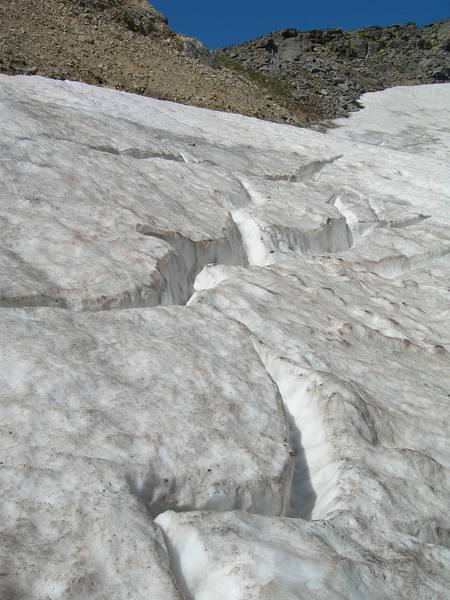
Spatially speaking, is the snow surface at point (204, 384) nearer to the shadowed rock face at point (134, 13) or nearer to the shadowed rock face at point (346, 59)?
the shadowed rock face at point (134, 13)

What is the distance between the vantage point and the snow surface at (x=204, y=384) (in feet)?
8.05

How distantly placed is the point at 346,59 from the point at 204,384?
144 ft

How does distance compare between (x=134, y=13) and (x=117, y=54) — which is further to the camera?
(x=134, y=13)

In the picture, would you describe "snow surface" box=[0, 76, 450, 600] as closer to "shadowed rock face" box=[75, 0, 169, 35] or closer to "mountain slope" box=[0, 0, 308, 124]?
"mountain slope" box=[0, 0, 308, 124]

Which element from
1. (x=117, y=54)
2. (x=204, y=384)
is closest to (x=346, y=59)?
(x=117, y=54)

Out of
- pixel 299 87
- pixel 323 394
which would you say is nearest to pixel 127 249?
pixel 323 394

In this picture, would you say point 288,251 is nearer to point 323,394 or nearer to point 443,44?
point 323,394

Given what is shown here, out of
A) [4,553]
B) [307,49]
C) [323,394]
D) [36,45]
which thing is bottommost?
[4,553]

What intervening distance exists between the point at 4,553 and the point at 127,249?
3.07 m

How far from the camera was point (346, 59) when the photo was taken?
42.8m

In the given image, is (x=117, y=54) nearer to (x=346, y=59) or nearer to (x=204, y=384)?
(x=204, y=384)

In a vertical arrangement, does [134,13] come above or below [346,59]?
below

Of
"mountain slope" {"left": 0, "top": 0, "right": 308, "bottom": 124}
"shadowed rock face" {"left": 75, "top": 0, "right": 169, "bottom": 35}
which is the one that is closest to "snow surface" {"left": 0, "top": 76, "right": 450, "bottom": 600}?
"mountain slope" {"left": 0, "top": 0, "right": 308, "bottom": 124}

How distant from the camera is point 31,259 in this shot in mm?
4273
